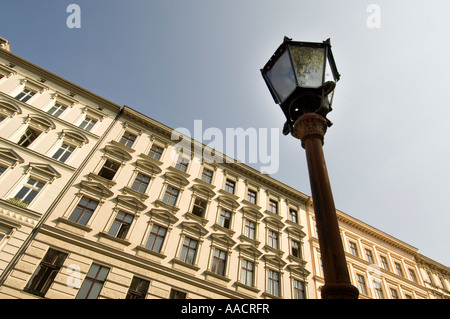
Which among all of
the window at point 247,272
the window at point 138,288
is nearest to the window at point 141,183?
the window at point 138,288

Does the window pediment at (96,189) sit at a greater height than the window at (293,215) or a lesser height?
lesser

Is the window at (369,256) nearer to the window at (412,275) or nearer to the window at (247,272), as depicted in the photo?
the window at (412,275)

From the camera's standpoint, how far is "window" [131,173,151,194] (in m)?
15.8

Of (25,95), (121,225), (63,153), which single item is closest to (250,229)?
(121,225)

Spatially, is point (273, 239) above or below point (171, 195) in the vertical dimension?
below

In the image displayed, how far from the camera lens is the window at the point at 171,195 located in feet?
53.1

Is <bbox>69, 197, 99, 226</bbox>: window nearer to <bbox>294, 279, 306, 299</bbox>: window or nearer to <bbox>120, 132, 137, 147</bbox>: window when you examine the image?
<bbox>120, 132, 137, 147</bbox>: window

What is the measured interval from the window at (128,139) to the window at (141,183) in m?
2.84

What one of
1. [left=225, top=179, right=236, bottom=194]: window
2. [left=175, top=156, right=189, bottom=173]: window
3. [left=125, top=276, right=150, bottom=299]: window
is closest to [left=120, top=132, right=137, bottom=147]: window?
[left=175, top=156, right=189, bottom=173]: window

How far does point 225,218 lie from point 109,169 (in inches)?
316

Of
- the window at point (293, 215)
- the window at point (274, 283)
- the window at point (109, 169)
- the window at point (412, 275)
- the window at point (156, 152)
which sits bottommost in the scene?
the window at point (274, 283)

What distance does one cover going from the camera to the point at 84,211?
13.4 m

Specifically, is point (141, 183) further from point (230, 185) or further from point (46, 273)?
point (230, 185)
